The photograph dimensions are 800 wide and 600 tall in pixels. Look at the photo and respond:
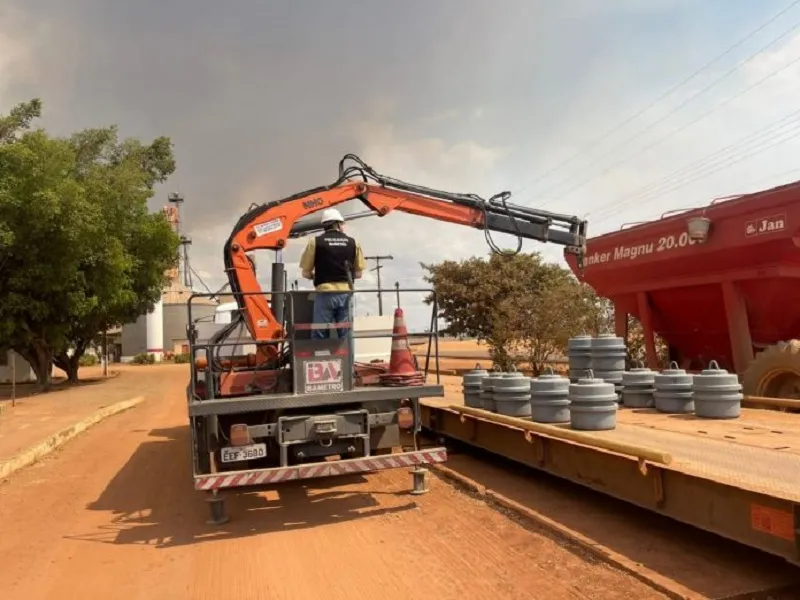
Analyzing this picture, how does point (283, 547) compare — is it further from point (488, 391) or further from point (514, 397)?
point (488, 391)

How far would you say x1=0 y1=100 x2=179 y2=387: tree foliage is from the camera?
20891 mm

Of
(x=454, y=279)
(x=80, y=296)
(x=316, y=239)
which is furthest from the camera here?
(x=454, y=279)

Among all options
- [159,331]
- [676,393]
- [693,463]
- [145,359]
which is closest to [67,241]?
[676,393]

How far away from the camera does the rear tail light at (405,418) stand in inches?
271

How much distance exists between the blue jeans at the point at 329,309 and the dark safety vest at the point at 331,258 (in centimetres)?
32

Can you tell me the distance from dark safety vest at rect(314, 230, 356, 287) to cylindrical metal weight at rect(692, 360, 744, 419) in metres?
4.03

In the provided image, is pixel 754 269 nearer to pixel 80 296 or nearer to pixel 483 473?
pixel 483 473

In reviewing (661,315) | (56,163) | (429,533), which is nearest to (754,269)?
(661,315)

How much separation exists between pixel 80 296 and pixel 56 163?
14.9 feet

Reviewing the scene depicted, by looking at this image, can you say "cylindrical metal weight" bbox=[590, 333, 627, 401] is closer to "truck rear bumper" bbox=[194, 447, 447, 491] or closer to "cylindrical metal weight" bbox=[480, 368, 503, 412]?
"cylindrical metal weight" bbox=[480, 368, 503, 412]

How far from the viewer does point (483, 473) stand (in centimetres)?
825

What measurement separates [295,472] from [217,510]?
40.8 inches

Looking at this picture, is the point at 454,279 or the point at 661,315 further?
the point at 454,279

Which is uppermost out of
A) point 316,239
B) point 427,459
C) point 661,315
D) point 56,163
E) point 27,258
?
point 56,163
